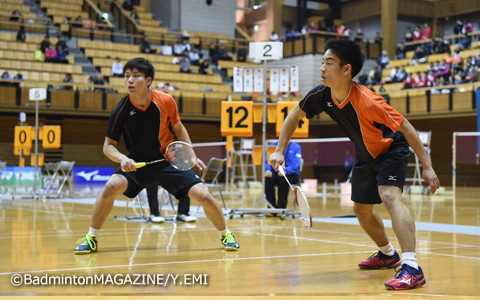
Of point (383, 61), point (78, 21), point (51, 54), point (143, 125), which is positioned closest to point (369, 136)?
point (143, 125)

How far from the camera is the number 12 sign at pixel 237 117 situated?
1145 centimetres

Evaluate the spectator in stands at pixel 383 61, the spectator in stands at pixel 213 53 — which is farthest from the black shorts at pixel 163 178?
the spectator in stands at pixel 213 53

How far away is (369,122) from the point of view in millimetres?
5008

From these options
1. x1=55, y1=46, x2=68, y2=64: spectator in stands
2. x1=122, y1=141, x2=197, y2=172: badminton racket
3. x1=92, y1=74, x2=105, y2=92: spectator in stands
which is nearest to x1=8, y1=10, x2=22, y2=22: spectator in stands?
x1=55, y1=46, x2=68, y2=64: spectator in stands

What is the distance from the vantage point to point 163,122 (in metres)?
6.52

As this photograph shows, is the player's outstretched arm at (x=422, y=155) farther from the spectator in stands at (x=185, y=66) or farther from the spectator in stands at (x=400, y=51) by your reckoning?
the spectator in stands at (x=400, y=51)

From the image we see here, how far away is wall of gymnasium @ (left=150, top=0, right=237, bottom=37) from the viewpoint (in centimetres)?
3444

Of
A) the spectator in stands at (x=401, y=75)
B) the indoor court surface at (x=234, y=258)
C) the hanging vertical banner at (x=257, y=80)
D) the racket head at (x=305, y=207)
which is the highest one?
the spectator in stands at (x=401, y=75)

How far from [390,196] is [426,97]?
23.2 meters

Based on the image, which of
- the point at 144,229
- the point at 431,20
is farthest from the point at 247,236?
the point at 431,20

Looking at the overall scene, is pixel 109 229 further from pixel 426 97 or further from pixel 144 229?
pixel 426 97

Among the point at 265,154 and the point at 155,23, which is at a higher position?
the point at 155,23

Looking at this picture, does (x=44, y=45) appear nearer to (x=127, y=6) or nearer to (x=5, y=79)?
(x=5, y=79)

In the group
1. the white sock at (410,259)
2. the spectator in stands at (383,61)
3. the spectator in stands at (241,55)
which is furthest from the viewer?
the spectator in stands at (241,55)
